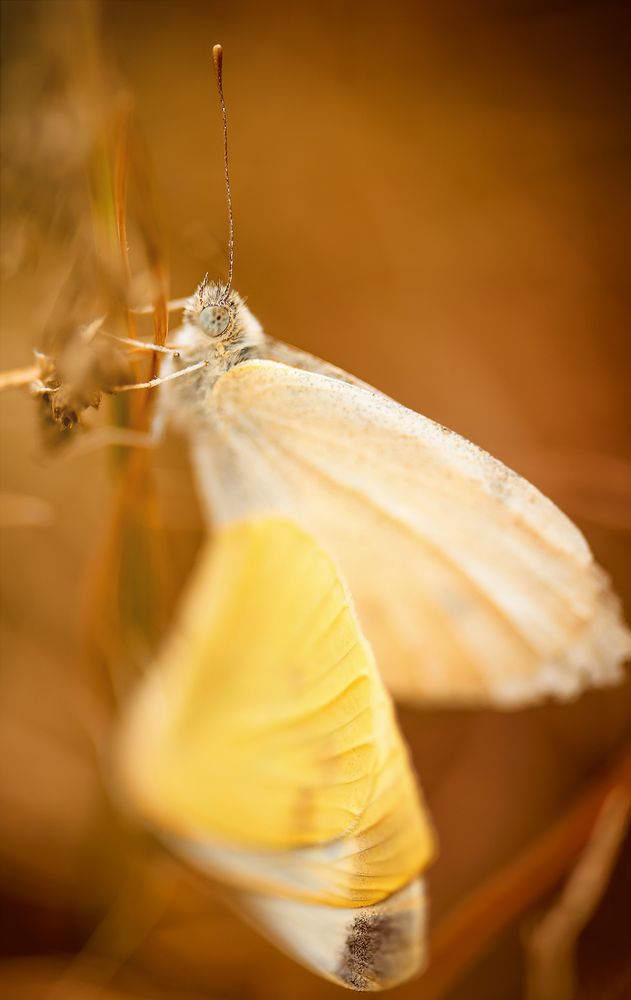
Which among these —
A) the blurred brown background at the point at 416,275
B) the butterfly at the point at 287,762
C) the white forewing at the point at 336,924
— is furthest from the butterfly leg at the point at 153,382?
the blurred brown background at the point at 416,275

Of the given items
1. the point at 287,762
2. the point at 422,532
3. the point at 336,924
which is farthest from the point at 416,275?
the point at 336,924

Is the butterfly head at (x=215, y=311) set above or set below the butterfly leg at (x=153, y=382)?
above

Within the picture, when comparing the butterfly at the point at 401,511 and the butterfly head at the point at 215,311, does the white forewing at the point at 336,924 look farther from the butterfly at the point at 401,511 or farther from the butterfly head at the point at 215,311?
the butterfly head at the point at 215,311

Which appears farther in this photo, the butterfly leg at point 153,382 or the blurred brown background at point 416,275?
the blurred brown background at point 416,275

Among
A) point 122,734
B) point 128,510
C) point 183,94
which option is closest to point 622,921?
point 122,734

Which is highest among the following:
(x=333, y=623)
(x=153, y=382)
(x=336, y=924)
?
(x=153, y=382)

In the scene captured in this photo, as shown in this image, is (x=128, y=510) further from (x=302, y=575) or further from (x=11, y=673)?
(x=11, y=673)

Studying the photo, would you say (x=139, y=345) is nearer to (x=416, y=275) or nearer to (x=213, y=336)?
(x=213, y=336)
